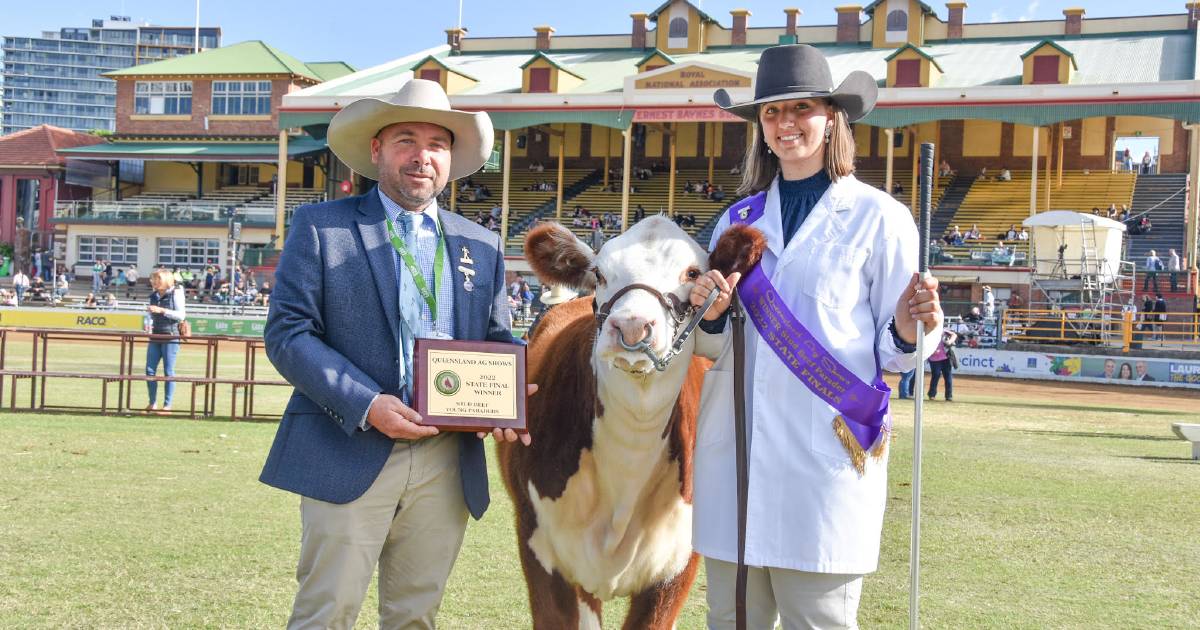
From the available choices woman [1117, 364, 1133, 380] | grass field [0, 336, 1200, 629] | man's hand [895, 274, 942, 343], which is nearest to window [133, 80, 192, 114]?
woman [1117, 364, 1133, 380]

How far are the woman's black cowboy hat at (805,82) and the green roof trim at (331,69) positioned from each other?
51794 millimetres

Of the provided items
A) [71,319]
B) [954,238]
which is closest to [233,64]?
[71,319]

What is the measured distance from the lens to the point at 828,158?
11.4 feet

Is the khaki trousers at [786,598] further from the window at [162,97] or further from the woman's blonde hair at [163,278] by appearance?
the window at [162,97]

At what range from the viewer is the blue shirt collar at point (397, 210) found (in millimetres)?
3768

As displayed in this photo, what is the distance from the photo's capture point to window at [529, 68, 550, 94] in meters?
40.4

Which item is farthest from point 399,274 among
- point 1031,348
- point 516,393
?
point 1031,348

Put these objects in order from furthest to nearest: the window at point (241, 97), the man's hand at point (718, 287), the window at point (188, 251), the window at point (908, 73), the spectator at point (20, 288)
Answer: the window at point (241, 97) → the window at point (188, 251) → the spectator at point (20, 288) → the window at point (908, 73) → the man's hand at point (718, 287)

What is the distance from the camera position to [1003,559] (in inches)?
275

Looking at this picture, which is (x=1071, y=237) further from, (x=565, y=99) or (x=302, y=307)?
(x=302, y=307)

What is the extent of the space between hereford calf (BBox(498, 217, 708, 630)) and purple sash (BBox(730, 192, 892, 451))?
544 millimetres

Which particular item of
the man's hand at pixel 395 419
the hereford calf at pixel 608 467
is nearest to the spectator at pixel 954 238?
the hereford calf at pixel 608 467

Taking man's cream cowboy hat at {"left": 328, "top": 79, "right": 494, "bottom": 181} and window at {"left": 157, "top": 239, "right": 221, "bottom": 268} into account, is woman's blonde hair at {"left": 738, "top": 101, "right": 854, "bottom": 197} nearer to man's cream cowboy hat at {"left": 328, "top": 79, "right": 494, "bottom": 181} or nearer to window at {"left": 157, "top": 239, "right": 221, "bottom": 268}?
man's cream cowboy hat at {"left": 328, "top": 79, "right": 494, "bottom": 181}

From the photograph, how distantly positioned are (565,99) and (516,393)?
117ft
